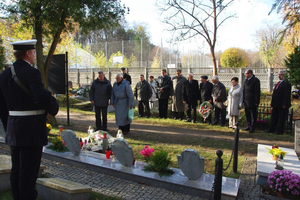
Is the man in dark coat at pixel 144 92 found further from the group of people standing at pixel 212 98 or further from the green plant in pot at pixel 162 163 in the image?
the green plant in pot at pixel 162 163

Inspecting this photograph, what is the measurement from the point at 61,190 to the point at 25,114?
1.40 metres

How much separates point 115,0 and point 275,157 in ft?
27.0

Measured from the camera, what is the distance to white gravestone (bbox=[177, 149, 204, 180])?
4715 millimetres

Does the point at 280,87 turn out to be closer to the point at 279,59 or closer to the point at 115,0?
the point at 115,0

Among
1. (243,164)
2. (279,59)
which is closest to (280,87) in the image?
(243,164)

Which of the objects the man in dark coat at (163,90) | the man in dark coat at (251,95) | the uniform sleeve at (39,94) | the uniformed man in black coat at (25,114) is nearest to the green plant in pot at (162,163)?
the uniformed man in black coat at (25,114)

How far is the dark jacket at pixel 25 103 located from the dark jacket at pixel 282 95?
313 inches

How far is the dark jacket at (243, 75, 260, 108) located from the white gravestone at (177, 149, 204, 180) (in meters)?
5.60

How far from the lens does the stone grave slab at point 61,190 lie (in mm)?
4055

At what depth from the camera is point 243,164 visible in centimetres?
623

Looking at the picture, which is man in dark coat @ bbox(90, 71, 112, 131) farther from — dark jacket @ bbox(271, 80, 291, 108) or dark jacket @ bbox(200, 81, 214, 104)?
dark jacket @ bbox(271, 80, 291, 108)

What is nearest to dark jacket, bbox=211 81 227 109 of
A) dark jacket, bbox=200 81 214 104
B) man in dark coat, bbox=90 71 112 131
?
dark jacket, bbox=200 81 214 104

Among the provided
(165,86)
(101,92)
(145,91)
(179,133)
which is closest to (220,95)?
(179,133)

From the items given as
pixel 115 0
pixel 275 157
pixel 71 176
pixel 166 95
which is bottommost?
pixel 71 176
